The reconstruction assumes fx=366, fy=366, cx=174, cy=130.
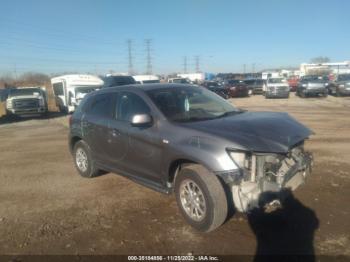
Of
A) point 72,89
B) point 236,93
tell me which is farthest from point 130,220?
point 236,93

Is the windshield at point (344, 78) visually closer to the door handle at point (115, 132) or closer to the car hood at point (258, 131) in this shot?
the car hood at point (258, 131)

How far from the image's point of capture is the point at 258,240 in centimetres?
424

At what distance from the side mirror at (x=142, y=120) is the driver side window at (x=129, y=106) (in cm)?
27

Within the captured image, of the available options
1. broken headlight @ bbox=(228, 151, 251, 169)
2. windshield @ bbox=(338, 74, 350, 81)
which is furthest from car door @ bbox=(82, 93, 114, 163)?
windshield @ bbox=(338, 74, 350, 81)

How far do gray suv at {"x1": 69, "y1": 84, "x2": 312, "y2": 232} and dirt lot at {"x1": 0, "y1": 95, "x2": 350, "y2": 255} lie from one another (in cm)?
37

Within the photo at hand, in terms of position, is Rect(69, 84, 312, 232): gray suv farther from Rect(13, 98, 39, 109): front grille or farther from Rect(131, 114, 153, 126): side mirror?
Rect(13, 98, 39, 109): front grille

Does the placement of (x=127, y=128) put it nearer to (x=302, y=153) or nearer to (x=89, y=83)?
(x=302, y=153)

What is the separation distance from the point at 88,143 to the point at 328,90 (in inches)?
1111

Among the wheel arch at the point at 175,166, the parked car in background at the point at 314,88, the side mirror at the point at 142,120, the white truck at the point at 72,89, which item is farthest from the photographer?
the parked car in background at the point at 314,88

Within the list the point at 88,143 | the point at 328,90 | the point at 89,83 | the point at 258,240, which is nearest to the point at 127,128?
the point at 88,143

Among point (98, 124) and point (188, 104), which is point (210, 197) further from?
point (98, 124)

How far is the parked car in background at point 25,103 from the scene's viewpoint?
20875 millimetres

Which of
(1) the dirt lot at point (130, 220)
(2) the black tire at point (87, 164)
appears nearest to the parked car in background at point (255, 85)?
(1) the dirt lot at point (130, 220)

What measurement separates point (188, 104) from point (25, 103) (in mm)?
17888
